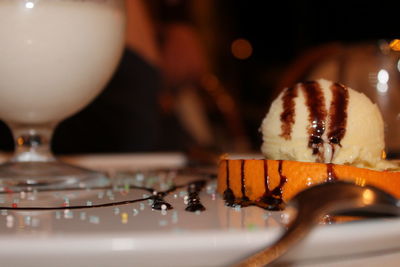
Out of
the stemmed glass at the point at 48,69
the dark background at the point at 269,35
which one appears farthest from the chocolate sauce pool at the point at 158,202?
the dark background at the point at 269,35

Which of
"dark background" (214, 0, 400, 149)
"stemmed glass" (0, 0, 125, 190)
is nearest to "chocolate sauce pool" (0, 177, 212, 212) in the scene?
"stemmed glass" (0, 0, 125, 190)

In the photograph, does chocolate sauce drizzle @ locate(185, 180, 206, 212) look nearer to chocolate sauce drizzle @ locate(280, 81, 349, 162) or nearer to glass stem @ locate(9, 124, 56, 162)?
chocolate sauce drizzle @ locate(280, 81, 349, 162)

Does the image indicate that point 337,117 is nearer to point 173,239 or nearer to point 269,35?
point 173,239

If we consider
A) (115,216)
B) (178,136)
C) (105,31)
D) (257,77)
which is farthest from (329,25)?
(115,216)

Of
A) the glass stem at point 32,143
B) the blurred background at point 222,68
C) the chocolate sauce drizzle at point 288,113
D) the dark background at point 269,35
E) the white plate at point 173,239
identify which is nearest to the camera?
the white plate at point 173,239

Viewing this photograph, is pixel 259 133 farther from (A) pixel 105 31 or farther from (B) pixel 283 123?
(A) pixel 105 31

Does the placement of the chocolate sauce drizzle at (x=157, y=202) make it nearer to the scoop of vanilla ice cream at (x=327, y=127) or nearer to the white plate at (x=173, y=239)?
the white plate at (x=173, y=239)

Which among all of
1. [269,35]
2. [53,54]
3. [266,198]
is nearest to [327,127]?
[266,198]

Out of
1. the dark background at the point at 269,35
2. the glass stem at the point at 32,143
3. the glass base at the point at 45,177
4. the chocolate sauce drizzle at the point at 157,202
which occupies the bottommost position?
Result: the chocolate sauce drizzle at the point at 157,202
